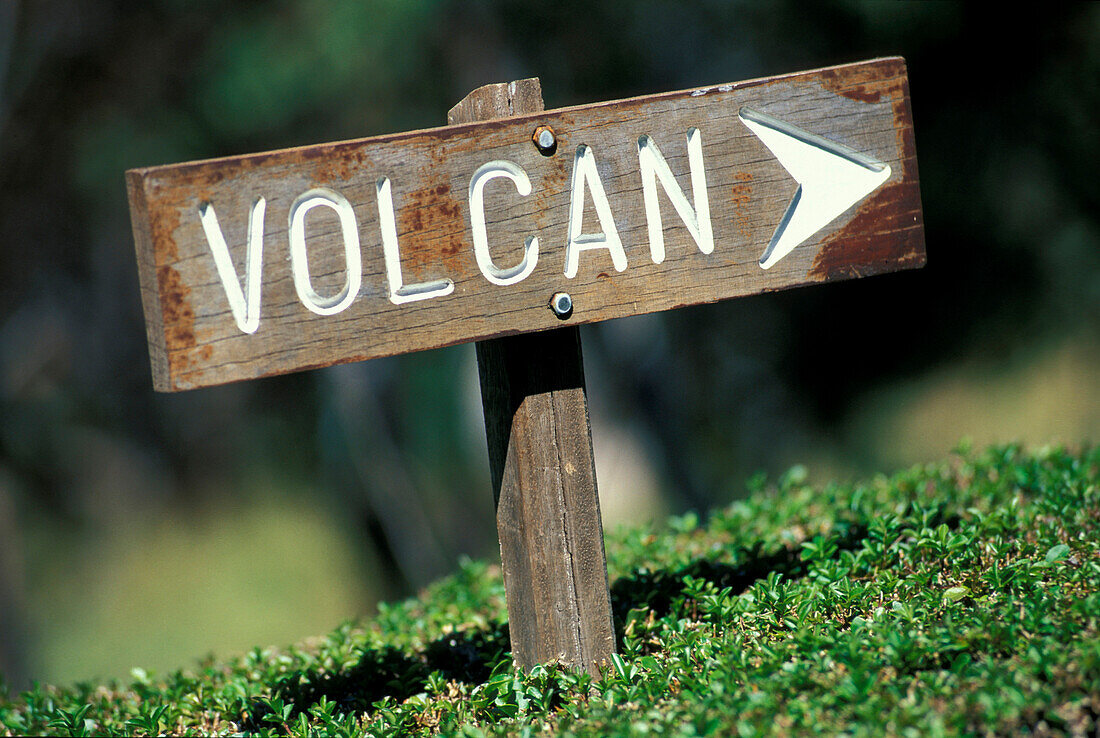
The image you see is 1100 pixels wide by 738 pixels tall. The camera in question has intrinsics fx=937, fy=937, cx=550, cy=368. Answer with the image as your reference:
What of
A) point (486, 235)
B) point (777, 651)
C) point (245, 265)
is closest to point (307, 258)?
point (245, 265)

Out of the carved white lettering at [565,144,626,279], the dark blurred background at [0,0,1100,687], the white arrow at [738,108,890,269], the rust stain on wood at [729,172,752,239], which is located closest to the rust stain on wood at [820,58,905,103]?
the white arrow at [738,108,890,269]

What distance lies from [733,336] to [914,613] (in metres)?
5.90

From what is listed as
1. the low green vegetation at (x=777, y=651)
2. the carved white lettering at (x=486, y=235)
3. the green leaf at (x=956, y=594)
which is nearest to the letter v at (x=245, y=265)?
the carved white lettering at (x=486, y=235)

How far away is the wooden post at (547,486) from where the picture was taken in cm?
211

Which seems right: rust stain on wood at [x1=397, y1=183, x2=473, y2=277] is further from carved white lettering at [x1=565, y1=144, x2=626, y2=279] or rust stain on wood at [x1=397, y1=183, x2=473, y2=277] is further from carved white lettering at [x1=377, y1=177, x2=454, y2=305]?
carved white lettering at [x1=565, y1=144, x2=626, y2=279]

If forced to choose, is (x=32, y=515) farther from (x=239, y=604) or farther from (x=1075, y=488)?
(x=1075, y=488)

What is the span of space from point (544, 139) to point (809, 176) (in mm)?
631

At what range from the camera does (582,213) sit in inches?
79.4

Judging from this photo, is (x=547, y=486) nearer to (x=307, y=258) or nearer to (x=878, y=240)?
(x=307, y=258)

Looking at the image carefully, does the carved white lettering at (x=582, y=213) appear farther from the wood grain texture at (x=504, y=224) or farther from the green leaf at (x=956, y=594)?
the green leaf at (x=956, y=594)

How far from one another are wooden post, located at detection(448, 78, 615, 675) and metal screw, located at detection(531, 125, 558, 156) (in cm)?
14

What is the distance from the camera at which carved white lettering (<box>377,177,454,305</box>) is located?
6.21 feet

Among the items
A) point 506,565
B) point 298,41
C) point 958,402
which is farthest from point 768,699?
point 958,402

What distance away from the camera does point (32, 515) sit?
300 inches
